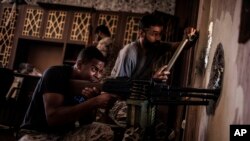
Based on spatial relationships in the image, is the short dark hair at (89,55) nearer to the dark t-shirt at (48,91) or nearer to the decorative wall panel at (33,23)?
the dark t-shirt at (48,91)

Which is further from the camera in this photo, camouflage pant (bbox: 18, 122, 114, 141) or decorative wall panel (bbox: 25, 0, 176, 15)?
decorative wall panel (bbox: 25, 0, 176, 15)

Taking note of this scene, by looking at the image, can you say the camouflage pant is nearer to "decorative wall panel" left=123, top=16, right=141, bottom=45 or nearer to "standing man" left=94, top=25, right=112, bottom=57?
"standing man" left=94, top=25, right=112, bottom=57

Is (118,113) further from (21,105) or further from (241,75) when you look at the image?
(21,105)

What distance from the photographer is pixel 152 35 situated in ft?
10.8

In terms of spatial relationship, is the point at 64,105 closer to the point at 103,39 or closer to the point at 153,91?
the point at 153,91

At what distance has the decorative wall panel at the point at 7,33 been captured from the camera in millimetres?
6422

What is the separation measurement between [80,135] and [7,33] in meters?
4.69

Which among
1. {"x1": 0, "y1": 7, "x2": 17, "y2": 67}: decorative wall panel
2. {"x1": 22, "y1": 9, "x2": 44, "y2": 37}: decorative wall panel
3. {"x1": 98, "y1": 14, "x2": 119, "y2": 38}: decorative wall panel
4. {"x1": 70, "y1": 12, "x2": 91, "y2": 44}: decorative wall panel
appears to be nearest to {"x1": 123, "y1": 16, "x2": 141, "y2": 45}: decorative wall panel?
{"x1": 98, "y1": 14, "x2": 119, "y2": 38}: decorative wall panel

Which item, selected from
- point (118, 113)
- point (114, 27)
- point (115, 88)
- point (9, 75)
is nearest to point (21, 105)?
point (9, 75)

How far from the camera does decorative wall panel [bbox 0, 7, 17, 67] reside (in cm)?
642

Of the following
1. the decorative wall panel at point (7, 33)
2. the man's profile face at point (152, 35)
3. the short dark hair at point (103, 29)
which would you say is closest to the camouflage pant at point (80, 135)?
the man's profile face at point (152, 35)

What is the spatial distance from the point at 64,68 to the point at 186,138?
4.08ft

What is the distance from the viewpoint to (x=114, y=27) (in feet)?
19.6

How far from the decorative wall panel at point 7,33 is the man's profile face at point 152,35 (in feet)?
12.5
